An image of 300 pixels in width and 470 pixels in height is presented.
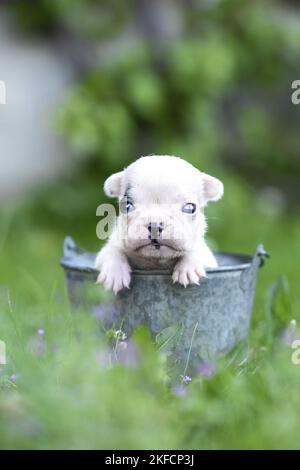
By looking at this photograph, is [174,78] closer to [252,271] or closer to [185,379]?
[252,271]

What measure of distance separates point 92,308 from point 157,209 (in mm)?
396

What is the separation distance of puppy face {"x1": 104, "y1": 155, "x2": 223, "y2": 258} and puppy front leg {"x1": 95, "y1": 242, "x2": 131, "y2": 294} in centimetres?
5

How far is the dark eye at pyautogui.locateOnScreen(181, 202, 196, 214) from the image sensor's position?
227cm

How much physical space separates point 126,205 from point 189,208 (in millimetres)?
183

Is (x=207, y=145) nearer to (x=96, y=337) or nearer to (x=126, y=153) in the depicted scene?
(x=126, y=153)

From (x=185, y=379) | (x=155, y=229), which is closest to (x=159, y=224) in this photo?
(x=155, y=229)

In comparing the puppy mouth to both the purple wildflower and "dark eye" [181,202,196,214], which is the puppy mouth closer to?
"dark eye" [181,202,196,214]

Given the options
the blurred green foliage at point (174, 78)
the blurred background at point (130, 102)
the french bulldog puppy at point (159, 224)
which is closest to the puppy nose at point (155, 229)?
the french bulldog puppy at point (159, 224)

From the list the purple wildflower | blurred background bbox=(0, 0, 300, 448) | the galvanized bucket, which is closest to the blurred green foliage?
blurred background bbox=(0, 0, 300, 448)

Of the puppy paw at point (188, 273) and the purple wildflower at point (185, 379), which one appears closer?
the purple wildflower at point (185, 379)

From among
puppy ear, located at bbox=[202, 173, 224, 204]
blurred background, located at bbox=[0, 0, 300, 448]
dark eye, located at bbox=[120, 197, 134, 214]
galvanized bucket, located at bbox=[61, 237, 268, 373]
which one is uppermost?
blurred background, located at bbox=[0, 0, 300, 448]

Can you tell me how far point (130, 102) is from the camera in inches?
228

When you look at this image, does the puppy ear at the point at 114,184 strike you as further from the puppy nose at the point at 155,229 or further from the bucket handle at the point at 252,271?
the bucket handle at the point at 252,271

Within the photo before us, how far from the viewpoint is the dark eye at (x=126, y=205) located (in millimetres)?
2277
